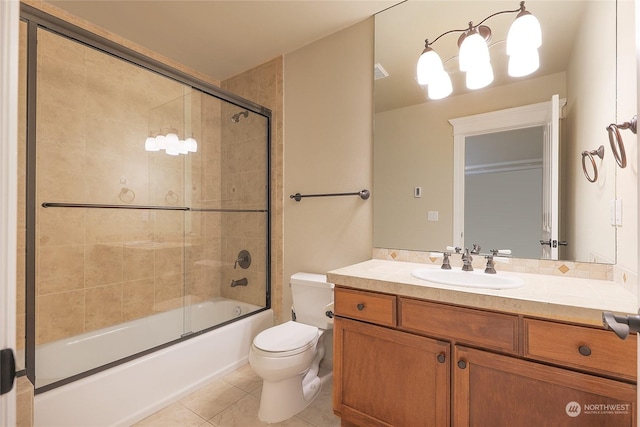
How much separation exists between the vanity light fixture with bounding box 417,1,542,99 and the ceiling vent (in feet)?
0.88

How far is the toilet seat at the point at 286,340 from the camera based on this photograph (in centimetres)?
166

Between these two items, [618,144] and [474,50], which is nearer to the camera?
[618,144]

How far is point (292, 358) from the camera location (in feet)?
5.45

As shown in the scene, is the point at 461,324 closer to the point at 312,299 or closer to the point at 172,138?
the point at 312,299

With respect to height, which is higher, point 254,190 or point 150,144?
point 150,144

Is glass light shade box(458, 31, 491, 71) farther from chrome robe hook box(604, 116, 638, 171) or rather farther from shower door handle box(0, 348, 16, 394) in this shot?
shower door handle box(0, 348, 16, 394)

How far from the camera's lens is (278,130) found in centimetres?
257

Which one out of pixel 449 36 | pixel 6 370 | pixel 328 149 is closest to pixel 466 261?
pixel 328 149

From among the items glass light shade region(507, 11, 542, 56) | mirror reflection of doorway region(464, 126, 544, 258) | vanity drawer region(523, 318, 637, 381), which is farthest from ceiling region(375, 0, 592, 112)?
vanity drawer region(523, 318, 637, 381)

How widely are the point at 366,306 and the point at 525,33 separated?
4.99 feet

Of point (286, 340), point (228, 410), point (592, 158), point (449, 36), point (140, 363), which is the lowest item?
point (228, 410)

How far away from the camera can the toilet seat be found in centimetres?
166

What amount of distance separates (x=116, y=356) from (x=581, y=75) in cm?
289

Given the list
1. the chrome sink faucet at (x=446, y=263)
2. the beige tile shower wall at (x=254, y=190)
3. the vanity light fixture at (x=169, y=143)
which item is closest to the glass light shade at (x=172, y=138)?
the vanity light fixture at (x=169, y=143)
